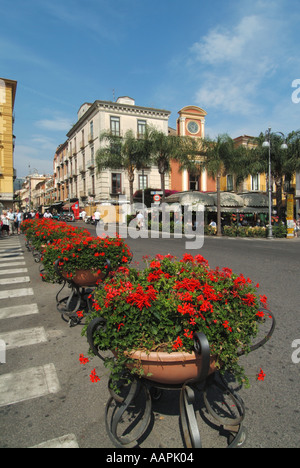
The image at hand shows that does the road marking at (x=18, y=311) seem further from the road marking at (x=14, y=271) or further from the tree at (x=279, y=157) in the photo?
the tree at (x=279, y=157)

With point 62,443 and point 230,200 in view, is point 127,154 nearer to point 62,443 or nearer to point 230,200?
point 230,200

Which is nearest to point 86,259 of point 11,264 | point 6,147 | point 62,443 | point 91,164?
point 62,443

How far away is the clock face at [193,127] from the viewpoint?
36.8 metres

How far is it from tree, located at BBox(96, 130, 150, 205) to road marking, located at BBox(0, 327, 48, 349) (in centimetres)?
2179

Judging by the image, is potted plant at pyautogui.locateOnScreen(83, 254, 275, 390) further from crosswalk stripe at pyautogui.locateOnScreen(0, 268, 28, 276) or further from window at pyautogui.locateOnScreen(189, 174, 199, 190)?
window at pyautogui.locateOnScreen(189, 174, 199, 190)

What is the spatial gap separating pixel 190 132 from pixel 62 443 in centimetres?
3789

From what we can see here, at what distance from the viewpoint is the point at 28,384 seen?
2869 mm

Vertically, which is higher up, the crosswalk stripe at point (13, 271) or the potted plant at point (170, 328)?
the potted plant at point (170, 328)

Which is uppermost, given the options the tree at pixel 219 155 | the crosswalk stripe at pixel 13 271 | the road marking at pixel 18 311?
the tree at pixel 219 155

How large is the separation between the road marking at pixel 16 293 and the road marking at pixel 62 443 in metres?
4.25

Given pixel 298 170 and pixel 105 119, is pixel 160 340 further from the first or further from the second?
pixel 105 119

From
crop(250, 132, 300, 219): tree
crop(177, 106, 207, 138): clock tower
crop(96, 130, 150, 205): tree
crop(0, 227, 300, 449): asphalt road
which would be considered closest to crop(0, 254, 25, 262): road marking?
crop(0, 227, 300, 449): asphalt road

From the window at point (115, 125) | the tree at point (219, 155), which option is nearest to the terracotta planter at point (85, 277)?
the tree at point (219, 155)
